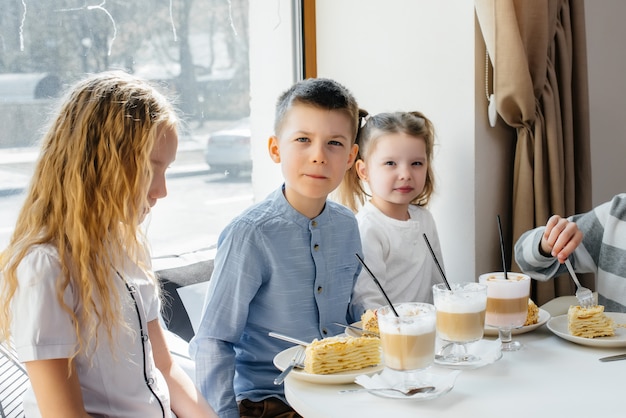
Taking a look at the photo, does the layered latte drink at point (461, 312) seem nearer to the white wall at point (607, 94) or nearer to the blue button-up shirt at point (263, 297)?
the blue button-up shirt at point (263, 297)

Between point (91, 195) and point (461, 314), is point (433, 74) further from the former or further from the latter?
point (91, 195)

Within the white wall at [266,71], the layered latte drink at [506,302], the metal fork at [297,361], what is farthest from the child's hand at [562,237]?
the white wall at [266,71]

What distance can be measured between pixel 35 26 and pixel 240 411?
4.42ft

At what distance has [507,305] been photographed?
1.60m

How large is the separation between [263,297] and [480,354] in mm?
590

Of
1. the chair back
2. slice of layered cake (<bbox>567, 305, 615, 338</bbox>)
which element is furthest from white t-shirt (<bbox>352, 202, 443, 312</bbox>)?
the chair back

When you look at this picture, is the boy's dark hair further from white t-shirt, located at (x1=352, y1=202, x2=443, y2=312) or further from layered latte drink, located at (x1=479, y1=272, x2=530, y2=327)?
layered latte drink, located at (x1=479, y1=272, x2=530, y2=327)

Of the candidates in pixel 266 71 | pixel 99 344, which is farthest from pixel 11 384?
pixel 266 71

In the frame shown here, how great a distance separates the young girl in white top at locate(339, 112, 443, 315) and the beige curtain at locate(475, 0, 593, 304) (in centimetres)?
35

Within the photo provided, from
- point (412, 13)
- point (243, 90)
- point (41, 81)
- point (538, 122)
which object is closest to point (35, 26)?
point (41, 81)

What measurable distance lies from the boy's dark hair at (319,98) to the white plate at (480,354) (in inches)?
26.5

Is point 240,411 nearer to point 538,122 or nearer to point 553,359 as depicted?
point 553,359

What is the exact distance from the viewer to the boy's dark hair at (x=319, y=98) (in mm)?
1930

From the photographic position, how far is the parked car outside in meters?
2.76
